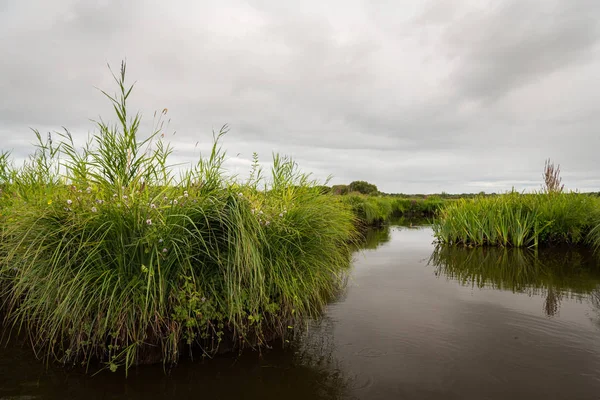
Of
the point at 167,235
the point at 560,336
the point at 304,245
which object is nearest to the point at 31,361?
the point at 167,235

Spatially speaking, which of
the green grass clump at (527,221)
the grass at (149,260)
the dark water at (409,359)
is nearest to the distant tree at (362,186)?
the green grass clump at (527,221)

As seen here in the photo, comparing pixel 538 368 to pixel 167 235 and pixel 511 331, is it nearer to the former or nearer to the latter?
pixel 511 331

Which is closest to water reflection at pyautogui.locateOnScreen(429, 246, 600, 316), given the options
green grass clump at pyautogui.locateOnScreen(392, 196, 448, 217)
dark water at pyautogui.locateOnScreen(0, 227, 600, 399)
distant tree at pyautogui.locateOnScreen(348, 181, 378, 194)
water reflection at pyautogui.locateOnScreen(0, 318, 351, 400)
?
dark water at pyautogui.locateOnScreen(0, 227, 600, 399)

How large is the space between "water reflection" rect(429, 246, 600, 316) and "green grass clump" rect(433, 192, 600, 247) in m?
0.55

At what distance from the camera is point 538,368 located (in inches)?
147

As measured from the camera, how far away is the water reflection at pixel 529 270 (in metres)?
6.80

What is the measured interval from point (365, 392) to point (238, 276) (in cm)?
166

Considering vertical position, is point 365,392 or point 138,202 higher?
point 138,202

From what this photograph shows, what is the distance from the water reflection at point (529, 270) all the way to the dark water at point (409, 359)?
110mm

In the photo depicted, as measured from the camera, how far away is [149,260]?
3375 millimetres

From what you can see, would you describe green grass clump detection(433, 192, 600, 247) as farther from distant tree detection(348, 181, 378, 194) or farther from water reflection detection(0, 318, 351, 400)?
distant tree detection(348, 181, 378, 194)

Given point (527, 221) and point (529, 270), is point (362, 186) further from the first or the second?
point (529, 270)

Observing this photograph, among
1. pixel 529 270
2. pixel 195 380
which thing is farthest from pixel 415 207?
pixel 195 380

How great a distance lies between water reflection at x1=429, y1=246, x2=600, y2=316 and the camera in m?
6.80
